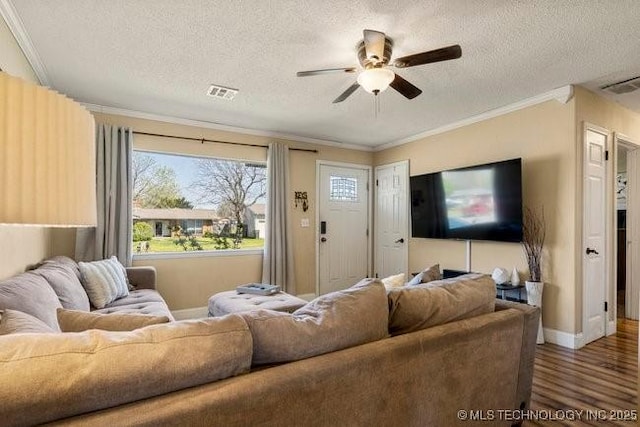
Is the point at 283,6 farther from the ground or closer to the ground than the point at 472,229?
farther from the ground

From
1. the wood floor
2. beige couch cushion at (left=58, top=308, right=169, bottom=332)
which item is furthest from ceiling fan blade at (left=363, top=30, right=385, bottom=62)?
the wood floor

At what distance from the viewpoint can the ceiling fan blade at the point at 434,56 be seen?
6.53 feet

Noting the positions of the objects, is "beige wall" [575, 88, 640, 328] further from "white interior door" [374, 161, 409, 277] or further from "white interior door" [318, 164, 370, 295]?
"white interior door" [318, 164, 370, 295]

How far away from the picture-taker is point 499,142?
3715 millimetres

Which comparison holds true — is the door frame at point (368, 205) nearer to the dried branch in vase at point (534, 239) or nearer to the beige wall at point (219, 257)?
the beige wall at point (219, 257)

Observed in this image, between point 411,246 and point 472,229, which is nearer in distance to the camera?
point 472,229

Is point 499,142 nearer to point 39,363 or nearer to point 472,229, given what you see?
point 472,229

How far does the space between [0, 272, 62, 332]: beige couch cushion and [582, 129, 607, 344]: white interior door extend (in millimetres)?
4072

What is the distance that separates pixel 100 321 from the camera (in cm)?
112

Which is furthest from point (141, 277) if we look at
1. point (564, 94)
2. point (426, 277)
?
point (564, 94)

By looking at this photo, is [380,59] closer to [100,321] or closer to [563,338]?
[100,321]

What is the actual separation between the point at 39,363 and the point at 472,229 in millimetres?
3769

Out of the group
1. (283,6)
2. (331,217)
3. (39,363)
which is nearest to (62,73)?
(283,6)

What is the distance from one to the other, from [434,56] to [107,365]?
2187 mm
